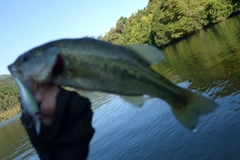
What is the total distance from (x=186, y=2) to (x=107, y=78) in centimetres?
9075

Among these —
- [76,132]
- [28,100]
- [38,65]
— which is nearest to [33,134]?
[76,132]

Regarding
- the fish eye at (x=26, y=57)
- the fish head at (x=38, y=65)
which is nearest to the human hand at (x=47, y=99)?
the fish head at (x=38, y=65)

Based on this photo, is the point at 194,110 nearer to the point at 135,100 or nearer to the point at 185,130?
the point at 135,100

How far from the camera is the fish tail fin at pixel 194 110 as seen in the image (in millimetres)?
2824

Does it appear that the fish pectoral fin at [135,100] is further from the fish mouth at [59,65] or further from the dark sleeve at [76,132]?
the fish mouth at [59,65]

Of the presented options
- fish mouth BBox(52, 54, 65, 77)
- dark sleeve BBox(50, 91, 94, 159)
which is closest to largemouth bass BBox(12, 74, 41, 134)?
fish mouth BBox(52, 54, 65, 77)

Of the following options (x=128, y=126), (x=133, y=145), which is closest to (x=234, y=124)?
(x=133, y=145)

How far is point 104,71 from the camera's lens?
282 cm

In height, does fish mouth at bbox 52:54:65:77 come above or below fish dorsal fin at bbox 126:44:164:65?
above

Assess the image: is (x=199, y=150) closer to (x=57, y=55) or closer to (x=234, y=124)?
(x=234, y=124)

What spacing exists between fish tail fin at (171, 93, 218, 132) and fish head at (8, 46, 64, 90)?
1447 mm

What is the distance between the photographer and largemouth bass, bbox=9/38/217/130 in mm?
2787

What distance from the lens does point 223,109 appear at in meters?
18.0

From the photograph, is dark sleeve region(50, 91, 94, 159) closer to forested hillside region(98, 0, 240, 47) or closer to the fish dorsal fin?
the fish dorsal fin
